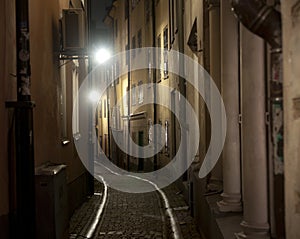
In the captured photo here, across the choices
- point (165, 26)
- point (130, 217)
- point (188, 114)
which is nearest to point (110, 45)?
point (165, 26)

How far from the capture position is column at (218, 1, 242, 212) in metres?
7.36

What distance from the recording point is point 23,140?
627cm

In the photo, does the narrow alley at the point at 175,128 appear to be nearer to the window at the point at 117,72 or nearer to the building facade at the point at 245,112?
the building facade at the point at 245,112

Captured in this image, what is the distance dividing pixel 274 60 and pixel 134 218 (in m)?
8.10

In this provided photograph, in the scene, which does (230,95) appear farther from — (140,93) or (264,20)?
(140,93)

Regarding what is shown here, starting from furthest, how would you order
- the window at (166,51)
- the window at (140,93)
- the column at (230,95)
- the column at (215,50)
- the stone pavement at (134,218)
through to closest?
the window at (140,93) → the window at (166,51) → the stone pavement at (134,218) → the column at (215,50) → the column at (230,95)

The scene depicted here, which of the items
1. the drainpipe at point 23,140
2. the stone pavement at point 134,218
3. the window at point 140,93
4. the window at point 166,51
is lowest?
the stone pavement at point 134,218

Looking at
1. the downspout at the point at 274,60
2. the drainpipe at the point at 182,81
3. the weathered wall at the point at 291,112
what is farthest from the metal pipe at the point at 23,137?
the drainpipe at the point at 182,81

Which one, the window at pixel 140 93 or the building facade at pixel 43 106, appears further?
the window at pixel 140 93

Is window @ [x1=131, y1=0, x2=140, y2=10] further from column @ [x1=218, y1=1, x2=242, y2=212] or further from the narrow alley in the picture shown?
column @ [x1=218, y1=1, x2=242, y2=212]

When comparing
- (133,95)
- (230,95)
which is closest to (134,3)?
(133,95)

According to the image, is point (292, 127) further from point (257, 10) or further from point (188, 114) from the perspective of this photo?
point (188, 114)

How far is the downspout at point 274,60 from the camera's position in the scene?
3.91 meters

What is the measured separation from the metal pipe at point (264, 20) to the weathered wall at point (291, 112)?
0.06 metres
